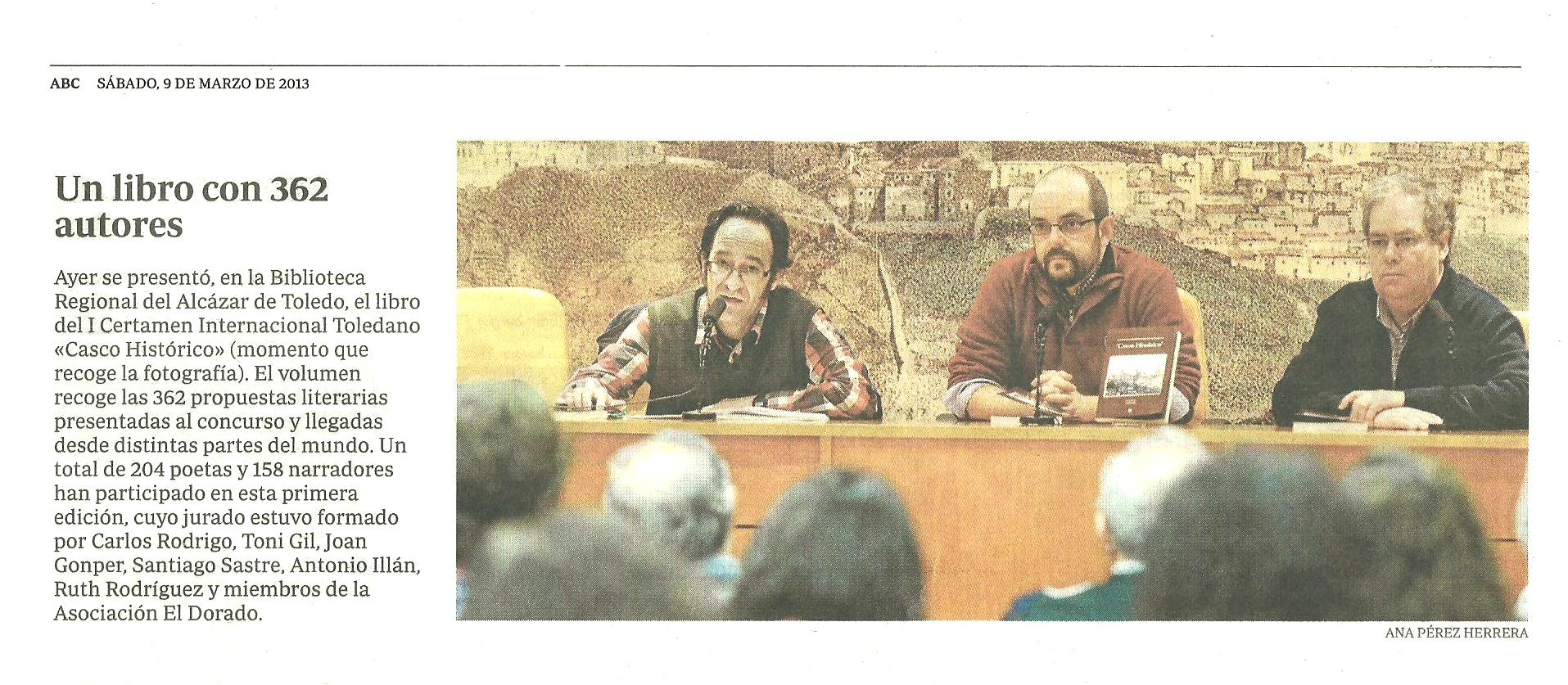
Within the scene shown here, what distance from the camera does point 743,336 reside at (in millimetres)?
4461

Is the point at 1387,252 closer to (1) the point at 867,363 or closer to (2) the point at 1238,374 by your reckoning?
(2) the point at 1238,374

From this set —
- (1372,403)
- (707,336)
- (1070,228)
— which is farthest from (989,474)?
(1372,403)

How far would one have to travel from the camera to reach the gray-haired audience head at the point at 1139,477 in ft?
13.5

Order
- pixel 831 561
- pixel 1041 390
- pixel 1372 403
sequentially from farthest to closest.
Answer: pixel 1041 390, pixel 1372 403, pixel 831 561

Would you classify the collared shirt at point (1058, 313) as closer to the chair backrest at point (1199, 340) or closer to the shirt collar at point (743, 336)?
the chair backrest at point (1199, 340)

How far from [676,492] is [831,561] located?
0.42m

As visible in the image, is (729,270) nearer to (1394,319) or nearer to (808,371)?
(808,371)

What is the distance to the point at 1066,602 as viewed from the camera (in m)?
4.11

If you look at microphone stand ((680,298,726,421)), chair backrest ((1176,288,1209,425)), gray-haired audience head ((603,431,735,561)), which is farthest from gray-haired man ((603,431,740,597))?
chair backrest ((1176,288,1209,425))

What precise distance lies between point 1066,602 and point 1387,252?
3.98 feet

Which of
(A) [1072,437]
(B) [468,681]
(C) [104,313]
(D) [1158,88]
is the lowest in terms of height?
(B) [468,681]

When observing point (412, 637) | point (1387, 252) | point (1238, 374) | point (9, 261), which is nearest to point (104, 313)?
point (9, 261)

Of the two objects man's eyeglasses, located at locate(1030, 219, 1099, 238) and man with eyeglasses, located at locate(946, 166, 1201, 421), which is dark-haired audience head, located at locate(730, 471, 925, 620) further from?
man's eyeglasses, located at locate(1030, 219, 1099, 238)

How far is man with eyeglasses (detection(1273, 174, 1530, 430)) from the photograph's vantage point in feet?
13.9
